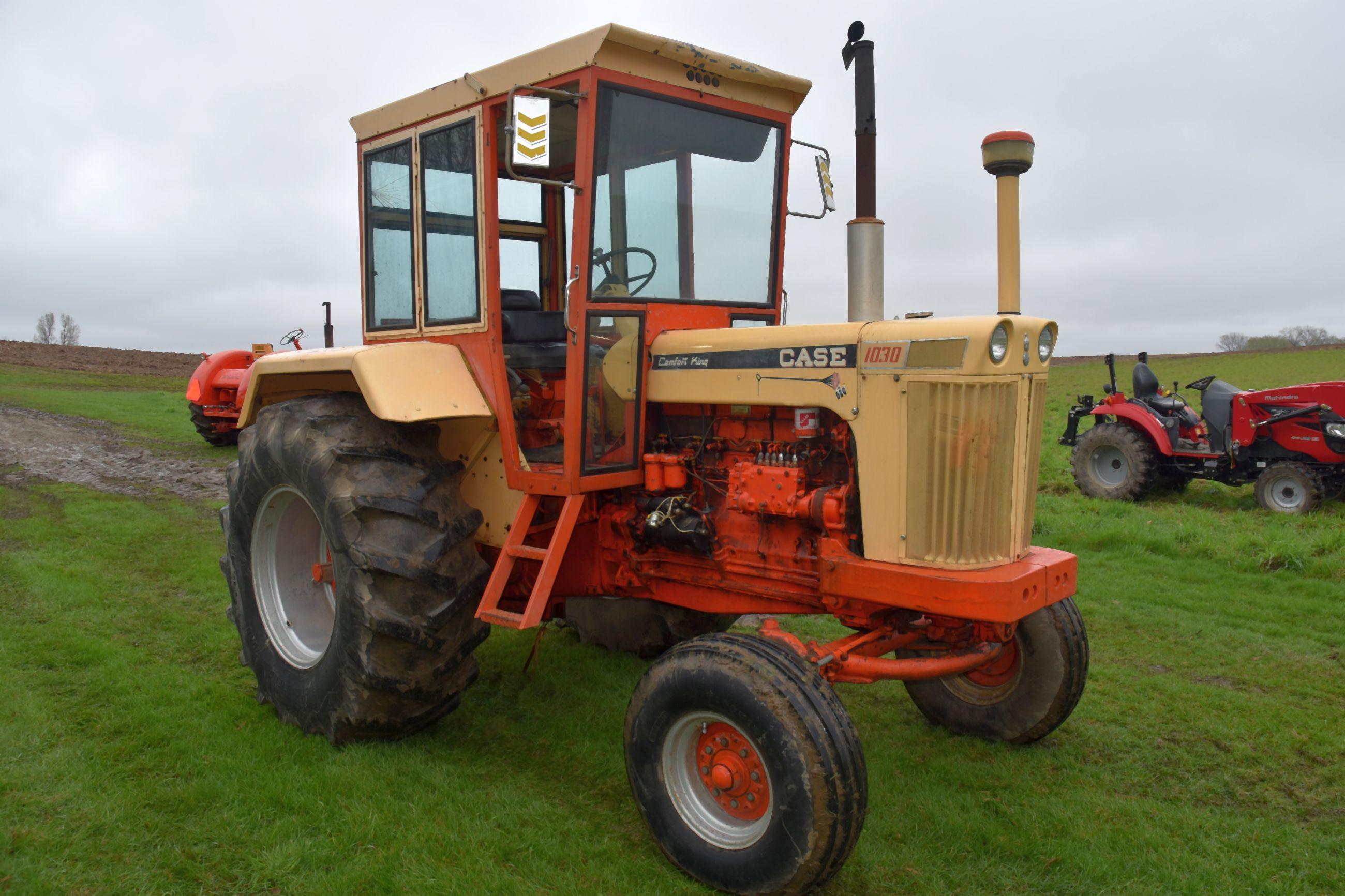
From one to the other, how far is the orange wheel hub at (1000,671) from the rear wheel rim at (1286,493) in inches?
282

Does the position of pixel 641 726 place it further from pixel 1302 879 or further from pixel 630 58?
pixel 630 58

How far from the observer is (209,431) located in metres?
13.6

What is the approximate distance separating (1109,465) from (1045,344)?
27.4 feet

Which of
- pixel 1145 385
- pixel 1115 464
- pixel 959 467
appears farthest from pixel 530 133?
pixel 1145 385

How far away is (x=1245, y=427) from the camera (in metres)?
10.1

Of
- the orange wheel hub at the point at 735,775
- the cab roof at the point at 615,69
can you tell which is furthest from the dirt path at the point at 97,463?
the orange wheel hub at the point at 735,775

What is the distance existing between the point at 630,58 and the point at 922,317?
1476 millimetres

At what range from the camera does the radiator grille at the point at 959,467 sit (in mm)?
3186

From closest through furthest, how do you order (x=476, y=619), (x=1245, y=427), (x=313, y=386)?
(x=476, y=619), (x=313, y=386), (x=1245, y=427)

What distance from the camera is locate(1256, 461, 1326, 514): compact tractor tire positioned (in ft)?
31.1

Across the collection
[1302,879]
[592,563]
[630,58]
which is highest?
[630,58]

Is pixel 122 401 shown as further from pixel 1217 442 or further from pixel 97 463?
pixel 1217 442

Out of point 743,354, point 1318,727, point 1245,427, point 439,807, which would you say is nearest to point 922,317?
point 743,354

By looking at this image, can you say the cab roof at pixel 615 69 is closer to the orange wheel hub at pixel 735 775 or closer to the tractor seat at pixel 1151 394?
the orange wheel hub at pixel 735 775
